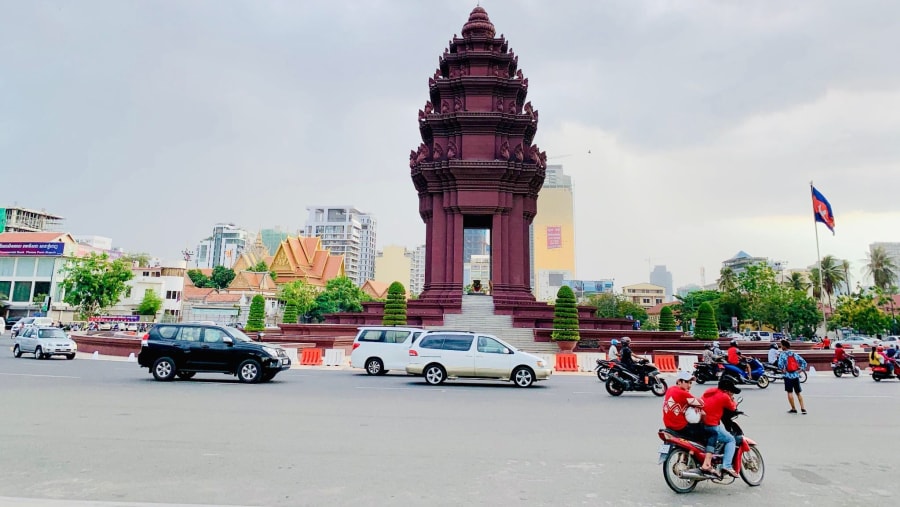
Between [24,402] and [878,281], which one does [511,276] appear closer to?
[24,402]

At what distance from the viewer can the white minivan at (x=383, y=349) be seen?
60.3ft

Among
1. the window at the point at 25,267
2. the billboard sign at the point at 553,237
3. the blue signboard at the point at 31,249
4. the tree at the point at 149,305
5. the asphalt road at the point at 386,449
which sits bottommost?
the asphalt road at the point at 386,449

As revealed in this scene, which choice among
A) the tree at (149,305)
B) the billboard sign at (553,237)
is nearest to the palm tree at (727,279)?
the billboard sign at (553,237)

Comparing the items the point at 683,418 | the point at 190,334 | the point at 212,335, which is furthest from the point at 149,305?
the point at 683,418

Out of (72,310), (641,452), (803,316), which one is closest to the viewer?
(641,452)

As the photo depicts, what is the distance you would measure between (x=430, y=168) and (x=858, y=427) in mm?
25139

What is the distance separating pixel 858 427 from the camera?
9906 mm

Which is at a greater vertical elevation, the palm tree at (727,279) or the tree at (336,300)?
the palm tree at (727,279)

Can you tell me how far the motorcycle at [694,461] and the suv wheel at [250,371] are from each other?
38.7 ft

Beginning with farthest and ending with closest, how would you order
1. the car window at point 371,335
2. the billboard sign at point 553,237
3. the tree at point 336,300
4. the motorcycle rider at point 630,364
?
the billboard sign at point 553,237 → the tree at point 336,300 → the car window at point 371,335 → the motorcycle rider at point 630,364

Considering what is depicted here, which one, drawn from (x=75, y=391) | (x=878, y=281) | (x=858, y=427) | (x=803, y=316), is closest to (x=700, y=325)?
(x=858, y=427)

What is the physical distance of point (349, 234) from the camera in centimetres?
14600

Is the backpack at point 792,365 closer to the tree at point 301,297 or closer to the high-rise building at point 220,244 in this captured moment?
the tree at point 301,297

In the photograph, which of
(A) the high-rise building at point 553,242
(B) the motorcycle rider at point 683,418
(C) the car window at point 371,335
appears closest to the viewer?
(B) the motorcycle rider at point 683,418
